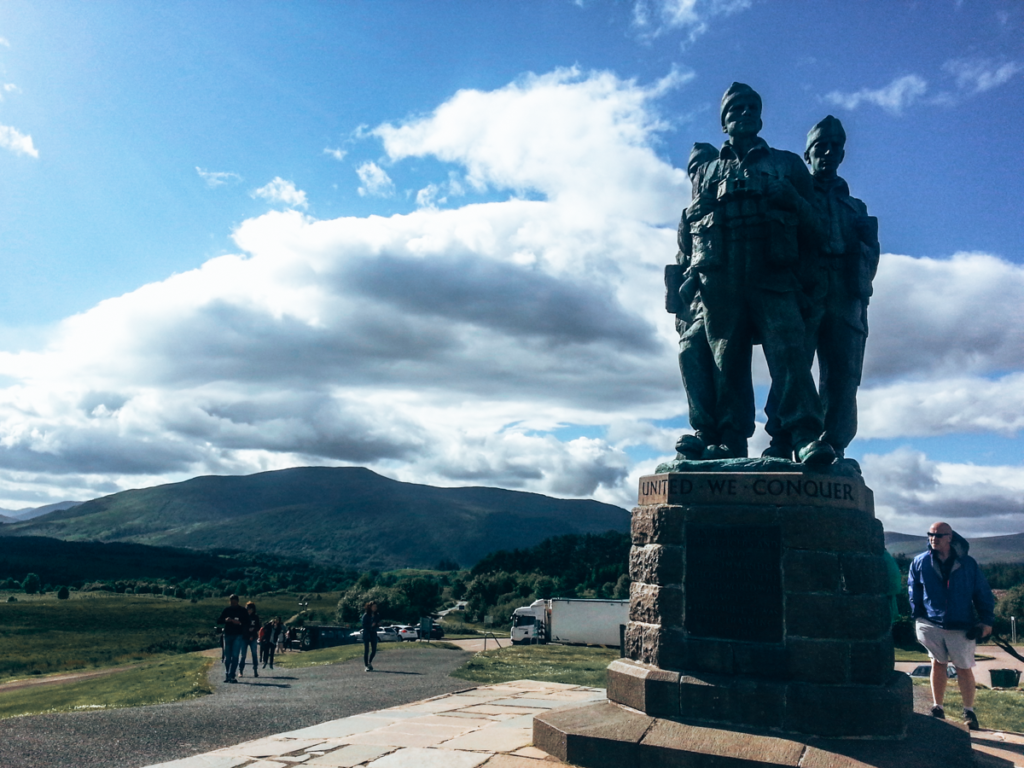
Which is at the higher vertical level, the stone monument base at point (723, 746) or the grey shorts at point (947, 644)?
the grey shorts at point (947, 644)

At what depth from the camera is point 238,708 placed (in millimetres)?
9250

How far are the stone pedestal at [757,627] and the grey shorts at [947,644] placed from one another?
0.43 metres

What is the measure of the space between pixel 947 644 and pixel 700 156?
16.4 feet

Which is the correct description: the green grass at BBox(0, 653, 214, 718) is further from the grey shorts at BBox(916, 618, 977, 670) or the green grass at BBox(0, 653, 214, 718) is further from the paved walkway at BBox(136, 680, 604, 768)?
the grey shorts at BBox(916, 618, 977, 670)

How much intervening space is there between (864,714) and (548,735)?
2.32 meters

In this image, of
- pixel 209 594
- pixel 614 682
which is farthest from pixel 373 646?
pixel 209 594

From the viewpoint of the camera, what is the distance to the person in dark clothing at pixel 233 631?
1376cm

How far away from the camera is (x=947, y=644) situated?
20.7ft

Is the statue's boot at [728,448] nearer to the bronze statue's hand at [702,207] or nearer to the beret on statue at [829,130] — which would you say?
the bronze statue's hand at [702,207]

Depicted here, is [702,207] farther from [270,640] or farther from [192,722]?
[270,640]

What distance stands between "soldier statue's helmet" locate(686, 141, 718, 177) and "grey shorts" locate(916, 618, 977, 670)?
183 inches

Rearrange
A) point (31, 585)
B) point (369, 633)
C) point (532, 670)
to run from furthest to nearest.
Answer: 1. point (31, 585)
2. point (369, 633)
3. point (532, 670)

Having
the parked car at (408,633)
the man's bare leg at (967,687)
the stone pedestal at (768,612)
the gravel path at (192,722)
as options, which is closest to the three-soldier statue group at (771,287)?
the stone pedestal at (768,612)

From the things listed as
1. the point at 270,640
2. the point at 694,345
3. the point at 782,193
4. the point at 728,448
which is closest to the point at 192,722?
the point at 728,448
